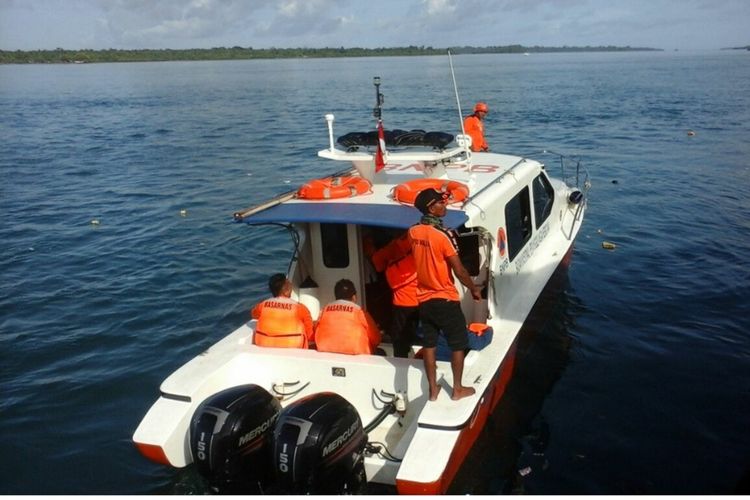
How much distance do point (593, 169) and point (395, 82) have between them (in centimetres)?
3558

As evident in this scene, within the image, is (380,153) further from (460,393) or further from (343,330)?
→ (460,393)

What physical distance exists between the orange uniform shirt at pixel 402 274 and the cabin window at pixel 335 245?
0.56 meters

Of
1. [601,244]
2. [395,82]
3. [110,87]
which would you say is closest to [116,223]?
[601,244]

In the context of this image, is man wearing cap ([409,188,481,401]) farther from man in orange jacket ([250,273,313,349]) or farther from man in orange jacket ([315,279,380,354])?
man in orange jacket ([250,273,313,349])

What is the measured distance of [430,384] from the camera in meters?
5.15

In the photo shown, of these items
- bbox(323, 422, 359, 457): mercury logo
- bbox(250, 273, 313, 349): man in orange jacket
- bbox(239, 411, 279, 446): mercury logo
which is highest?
bbox(250, 273, 313, 349): man in orange jacket

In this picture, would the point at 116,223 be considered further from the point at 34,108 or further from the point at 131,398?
the point at 34,108

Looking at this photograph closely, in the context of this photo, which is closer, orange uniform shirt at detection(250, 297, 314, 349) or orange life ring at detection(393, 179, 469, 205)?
orange uniform shirt at detection(250, 297, 314, 349)

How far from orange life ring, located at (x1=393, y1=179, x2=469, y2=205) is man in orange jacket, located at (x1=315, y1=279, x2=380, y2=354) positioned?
3.38ft

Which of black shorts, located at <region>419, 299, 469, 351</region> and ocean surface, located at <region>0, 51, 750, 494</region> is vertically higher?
black shorts, located at <region>419, 299, 469, 351</region>

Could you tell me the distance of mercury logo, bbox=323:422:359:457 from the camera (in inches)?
180

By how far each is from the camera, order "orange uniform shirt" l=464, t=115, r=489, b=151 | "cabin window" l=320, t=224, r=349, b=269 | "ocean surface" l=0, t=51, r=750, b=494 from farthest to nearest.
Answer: "orange uniform shirt" l=464, t=115, r=489, b=151, "cabin window" l=320, t=224, r=349, b=269, "ocean surface" l=0, t=51, r=750, b=494

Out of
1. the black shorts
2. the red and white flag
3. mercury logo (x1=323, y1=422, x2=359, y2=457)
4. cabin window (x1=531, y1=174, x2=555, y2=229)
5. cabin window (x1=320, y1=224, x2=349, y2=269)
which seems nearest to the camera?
mercury logo (x1=323, y1=422, x2=359, y2=457)

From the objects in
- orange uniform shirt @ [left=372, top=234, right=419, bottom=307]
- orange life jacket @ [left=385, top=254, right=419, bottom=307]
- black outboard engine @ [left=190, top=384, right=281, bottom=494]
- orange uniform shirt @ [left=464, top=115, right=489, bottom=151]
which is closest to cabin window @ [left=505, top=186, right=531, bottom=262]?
orange uniform shirt @ [left=372, top=234, right=419, bottom=307]
